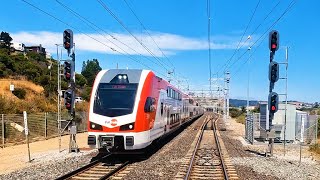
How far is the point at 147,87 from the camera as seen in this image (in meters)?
16.4

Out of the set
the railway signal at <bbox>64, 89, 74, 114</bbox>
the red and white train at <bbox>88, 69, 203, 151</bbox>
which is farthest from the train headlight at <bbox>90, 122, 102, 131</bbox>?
the railway signal at <bbox>64, 89, 74, 114</bbox>

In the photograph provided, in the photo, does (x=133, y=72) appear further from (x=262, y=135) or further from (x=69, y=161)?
(x=262, y=135)

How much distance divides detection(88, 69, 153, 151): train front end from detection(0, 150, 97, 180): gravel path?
3.88 feet

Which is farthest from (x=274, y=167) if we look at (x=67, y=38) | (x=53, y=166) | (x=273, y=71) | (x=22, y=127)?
(x=22, y=127)

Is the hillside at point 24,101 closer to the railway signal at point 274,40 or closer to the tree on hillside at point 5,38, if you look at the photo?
the railway signal at point 274,40

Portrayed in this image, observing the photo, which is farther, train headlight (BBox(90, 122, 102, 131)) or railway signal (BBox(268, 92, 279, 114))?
railway signal (BBox(268, 92, 279, 114))

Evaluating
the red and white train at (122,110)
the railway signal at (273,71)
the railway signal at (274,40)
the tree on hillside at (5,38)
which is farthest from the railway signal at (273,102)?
the tree on hillside at (5,38)

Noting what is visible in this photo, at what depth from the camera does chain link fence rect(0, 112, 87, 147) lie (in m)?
24.6

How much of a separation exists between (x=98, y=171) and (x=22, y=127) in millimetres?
15214

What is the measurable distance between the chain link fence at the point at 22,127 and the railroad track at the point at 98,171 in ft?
33.7

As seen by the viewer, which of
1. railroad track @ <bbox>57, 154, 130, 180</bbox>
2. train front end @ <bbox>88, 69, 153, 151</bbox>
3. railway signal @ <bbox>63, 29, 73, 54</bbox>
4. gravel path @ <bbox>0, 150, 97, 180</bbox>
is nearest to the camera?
railroad track @ <bbox>57, 154, 130, 180</bbox>

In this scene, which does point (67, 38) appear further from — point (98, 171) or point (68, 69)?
point (98, 171)

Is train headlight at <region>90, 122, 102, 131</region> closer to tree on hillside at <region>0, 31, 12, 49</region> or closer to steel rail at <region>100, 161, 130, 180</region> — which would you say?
steel rail at <region>100, 161, 130, 180</region>

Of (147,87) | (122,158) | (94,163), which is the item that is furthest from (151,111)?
(94,163)
